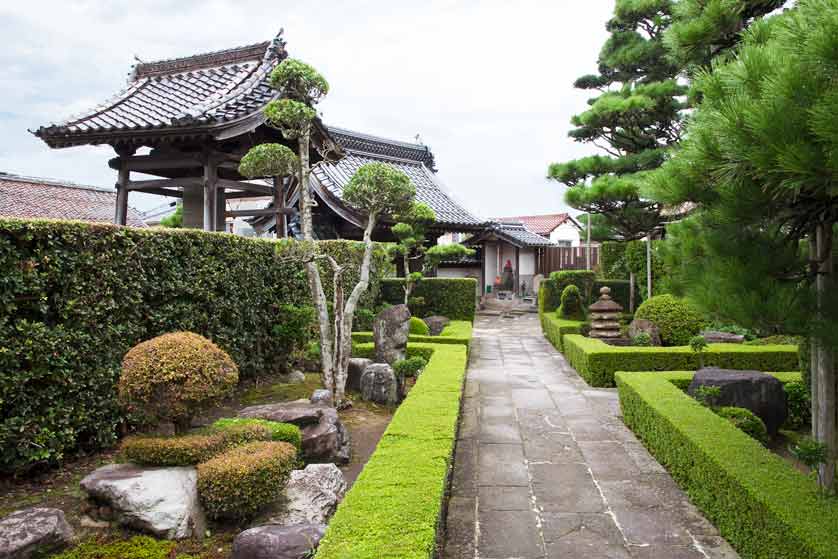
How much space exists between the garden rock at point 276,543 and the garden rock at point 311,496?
32cm

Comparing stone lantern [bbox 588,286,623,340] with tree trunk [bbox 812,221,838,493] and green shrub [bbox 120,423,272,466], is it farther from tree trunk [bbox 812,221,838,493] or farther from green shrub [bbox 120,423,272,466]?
green shrub [bbox 120,423,272,466]

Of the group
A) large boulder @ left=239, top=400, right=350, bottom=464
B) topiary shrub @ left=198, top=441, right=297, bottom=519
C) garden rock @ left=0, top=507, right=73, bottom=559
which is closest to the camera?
garden rock @ left=0, top=507, right=73, bottom=559

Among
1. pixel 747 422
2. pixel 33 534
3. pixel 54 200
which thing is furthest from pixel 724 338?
pixel 54 200

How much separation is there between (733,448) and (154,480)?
425cm

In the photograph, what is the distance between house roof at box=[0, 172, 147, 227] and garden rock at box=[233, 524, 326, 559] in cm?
1747

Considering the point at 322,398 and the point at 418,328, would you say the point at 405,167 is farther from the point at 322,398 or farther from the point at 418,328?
the point at 322,398

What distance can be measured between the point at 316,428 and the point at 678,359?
633cm

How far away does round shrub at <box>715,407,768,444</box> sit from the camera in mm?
5629

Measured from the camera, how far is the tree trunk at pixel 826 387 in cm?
354

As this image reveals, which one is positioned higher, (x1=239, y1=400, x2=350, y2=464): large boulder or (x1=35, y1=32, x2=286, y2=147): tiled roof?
(x1=35, y1=32, x2=286, y2=147): tiled roof

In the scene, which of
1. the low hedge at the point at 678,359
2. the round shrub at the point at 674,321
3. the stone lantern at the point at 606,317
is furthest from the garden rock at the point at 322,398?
the round shrub at the point at 674,321

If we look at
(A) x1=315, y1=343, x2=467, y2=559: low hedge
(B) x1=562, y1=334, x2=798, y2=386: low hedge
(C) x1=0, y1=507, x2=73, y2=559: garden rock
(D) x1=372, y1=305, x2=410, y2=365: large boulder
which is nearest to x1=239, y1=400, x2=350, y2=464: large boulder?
(A) x1=315, y1=343, x2=467, y2=559: low hedge

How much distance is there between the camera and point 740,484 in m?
3.59

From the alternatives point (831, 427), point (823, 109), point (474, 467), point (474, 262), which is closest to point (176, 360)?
point (474, 467)
